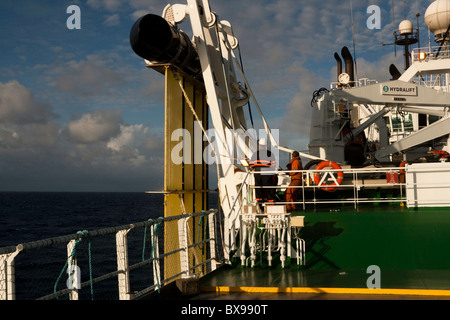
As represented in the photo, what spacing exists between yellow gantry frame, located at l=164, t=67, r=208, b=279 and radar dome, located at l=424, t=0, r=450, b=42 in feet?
67.5

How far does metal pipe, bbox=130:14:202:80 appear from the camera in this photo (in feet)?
37.6

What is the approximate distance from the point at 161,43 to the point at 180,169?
343cm

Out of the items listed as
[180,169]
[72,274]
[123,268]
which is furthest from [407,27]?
[72,274]

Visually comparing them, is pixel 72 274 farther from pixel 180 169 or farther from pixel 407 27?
pixel 407 27

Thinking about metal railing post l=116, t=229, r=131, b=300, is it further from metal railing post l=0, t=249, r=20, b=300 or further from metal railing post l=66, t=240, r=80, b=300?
metal railing post l=0, t=249, r=20, b=300

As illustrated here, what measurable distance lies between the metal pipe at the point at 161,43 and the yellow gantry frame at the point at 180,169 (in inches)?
16.4

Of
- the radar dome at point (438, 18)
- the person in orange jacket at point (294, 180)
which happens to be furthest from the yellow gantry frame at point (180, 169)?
the radar dome at point (438, 18)

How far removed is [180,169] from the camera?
12852mm

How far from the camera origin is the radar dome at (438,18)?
1112 inches

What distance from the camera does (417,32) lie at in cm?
3641

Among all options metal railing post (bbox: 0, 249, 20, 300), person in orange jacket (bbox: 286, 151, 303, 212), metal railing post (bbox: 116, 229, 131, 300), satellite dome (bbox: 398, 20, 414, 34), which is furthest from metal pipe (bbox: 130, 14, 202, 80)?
satellite dome (bbox: 398, 20, 414, 34)

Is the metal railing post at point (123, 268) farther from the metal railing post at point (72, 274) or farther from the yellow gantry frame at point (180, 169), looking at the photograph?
the yellow gantry frame at point (180, 169)
